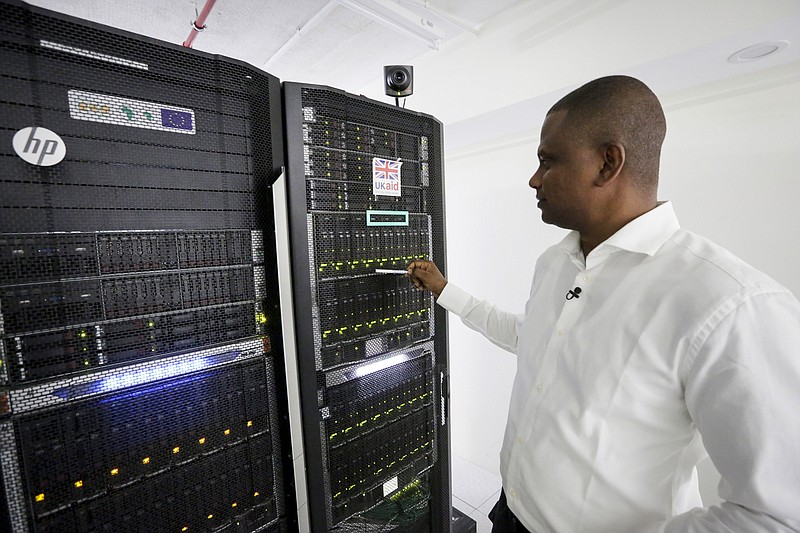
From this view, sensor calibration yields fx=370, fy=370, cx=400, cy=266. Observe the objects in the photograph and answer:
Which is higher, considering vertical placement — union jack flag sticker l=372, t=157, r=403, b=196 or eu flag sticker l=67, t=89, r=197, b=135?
eu flag sticker l=67, t=89, r=197, b=135

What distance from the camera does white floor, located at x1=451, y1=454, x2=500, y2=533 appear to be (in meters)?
2.43

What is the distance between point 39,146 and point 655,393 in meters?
1.34

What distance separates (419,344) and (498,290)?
1473 millimetres

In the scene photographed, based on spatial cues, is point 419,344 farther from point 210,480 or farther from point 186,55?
point 186,55

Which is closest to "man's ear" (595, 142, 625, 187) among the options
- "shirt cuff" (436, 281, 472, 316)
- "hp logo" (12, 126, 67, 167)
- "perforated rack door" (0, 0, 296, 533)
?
"shirt cuff" (436, 281, 472, 316)

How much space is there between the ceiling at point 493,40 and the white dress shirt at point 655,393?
114 cm

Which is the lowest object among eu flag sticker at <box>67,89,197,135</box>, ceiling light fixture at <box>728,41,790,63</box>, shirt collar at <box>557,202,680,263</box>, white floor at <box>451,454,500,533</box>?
white floor at <box>451,454,500,533</box>

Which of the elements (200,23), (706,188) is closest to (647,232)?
(706,188)

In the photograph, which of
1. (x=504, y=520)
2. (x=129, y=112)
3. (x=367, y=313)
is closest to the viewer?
(x=129, y=112)

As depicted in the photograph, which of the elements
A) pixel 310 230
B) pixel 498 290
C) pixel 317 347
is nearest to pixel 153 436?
pixel 317 347

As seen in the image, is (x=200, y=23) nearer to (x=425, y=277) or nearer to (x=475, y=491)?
(x=425, y=277)

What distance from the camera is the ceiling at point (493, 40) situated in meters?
1.50

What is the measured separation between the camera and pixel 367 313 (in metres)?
1.30

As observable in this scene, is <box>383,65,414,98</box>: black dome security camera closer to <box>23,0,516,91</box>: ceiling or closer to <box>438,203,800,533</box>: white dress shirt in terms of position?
<box>23,0,516,91</box>: ceiling
